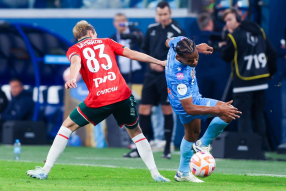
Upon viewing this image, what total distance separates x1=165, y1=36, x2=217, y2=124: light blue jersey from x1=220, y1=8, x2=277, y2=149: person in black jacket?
3.53 m

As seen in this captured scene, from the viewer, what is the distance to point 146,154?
652 centimetres

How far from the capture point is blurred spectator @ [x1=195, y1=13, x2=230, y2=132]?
1155cm

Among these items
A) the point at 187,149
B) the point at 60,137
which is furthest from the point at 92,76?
the point at 187,149

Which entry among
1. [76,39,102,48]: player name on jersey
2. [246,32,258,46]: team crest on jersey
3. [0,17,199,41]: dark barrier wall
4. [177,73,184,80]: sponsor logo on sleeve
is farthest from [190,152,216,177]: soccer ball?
[0,17,199,41]: dark barrier wall

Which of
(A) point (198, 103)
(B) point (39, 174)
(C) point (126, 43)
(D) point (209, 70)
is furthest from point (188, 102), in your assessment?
(C) point (126, 43)

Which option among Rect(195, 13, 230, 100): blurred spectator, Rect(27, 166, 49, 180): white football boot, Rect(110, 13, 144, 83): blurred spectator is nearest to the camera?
Rect(27, 166, 49, 180): white football boot

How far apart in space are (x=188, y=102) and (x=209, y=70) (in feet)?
18.0

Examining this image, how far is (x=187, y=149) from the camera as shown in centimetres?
678

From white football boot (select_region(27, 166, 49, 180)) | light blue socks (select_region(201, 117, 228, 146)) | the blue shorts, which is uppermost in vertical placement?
the blue shorts

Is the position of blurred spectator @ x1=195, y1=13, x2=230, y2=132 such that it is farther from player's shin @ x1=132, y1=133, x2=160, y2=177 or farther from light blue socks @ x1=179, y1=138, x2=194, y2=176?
player's shin @ x1=132, y1=133, x2=160, y2=177

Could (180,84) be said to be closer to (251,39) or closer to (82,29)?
(82,29)

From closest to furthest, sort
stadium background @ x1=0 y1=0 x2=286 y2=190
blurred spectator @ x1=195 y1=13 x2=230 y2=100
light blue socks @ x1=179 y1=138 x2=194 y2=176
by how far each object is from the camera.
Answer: light blue socks @ x1=179 y1=138 x2=194 y2=176
stadium background @ x1=0 y1=0 x2=286 y2=190
blurred spectator @ x1=195 y1=13 x2=230 y2=100

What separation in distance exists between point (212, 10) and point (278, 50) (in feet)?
4.89

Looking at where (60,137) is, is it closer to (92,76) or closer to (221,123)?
(92,76)
